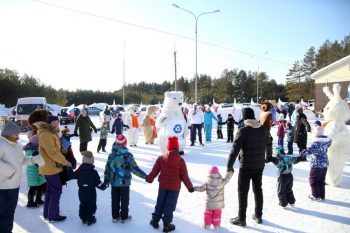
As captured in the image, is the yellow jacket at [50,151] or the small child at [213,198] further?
the yellow jacket at [50,151]

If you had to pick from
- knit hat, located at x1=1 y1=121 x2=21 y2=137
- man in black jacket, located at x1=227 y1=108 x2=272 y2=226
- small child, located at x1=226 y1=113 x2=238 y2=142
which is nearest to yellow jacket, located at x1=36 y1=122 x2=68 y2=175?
knit hat, located at x1=1 y1=121 x2=21 y2=137

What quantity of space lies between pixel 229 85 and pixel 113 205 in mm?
70095

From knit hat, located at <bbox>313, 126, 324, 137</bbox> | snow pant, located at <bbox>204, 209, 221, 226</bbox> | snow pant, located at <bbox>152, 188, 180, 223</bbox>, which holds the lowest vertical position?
snow pant, located at <bbox>204, 209, 221, 226</bbox>

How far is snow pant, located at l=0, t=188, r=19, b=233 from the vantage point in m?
4.43

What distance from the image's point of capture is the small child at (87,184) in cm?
513

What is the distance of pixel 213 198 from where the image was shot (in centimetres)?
498

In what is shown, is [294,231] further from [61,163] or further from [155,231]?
[61,163]

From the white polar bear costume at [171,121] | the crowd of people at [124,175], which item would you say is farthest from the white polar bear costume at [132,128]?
the crowd of people at [124,175]

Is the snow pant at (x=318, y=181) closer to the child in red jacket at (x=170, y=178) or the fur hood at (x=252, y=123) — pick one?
the fur hood at (x=252, y=123)

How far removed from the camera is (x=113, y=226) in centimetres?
517

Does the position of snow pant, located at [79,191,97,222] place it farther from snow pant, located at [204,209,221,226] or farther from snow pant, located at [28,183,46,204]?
snow pant, located at [204,209,221,226]

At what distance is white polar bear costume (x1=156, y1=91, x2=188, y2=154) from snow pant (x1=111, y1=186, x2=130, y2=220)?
4838 millimetres

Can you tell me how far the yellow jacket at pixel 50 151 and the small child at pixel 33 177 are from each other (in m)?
0.82

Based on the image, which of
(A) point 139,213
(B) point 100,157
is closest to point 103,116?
(B) point 100,157
